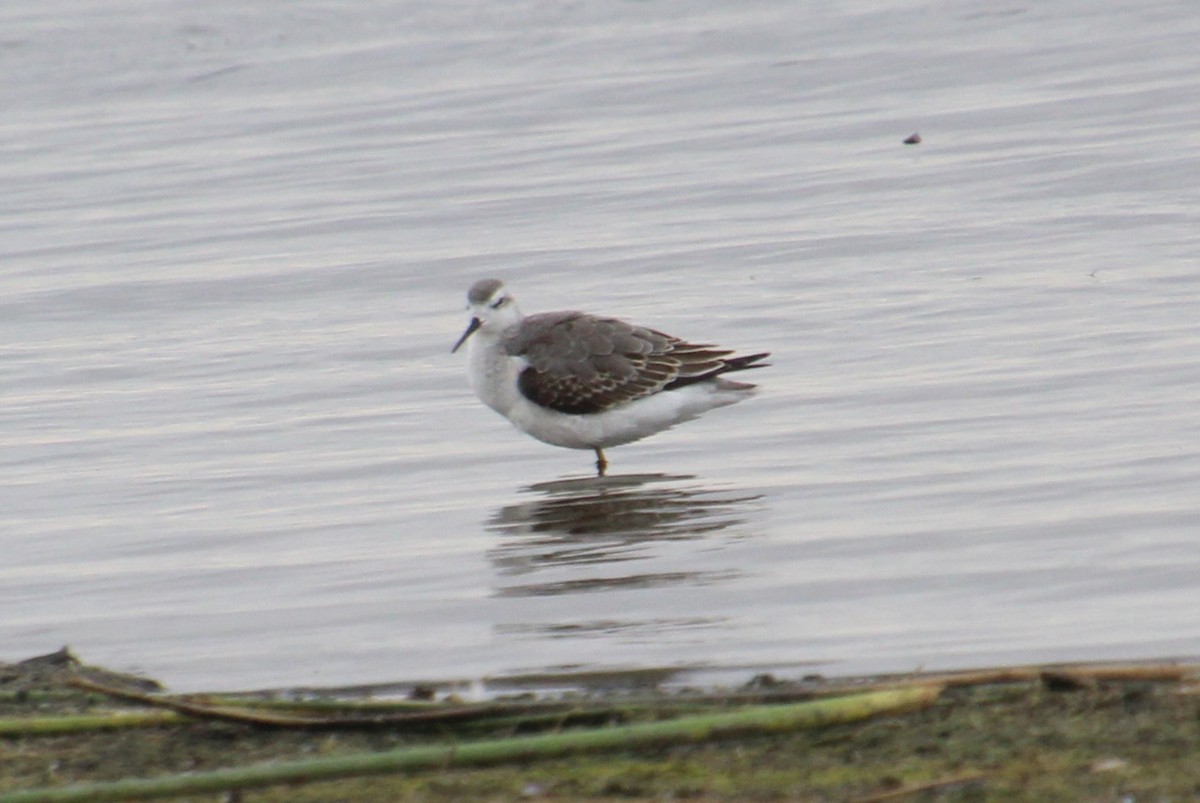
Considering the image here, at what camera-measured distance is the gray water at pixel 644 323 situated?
7.04 m

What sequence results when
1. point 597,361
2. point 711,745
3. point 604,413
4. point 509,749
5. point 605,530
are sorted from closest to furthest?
point 509,749 < point 711,745 < point 605,530 < point 604,413 < point 597,361

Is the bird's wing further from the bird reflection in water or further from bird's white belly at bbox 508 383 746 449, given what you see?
the bird reflection in water

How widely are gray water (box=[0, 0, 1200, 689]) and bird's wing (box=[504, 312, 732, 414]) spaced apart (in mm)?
383

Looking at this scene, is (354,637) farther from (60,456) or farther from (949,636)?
(60,456)

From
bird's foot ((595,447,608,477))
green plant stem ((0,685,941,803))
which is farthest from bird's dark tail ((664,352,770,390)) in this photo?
green plant stem ((0,685,941,803))

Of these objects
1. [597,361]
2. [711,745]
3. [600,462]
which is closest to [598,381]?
[597,361]

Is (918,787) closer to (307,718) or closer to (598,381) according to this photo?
(307,718)

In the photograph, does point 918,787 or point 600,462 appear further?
point 600,462

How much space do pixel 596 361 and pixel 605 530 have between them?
166 centimetres

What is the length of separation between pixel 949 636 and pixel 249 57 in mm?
20769

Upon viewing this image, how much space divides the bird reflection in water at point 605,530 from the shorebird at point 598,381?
31 cm

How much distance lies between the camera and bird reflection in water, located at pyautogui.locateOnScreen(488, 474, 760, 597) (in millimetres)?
7570

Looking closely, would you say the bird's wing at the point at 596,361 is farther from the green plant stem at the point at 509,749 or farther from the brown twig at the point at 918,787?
the brown twig at the point at 918,787

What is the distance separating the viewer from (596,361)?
10.0m
